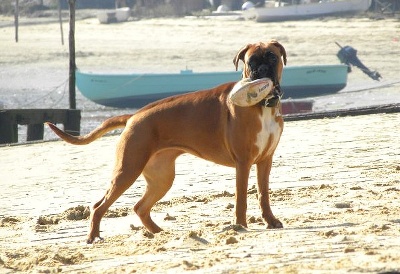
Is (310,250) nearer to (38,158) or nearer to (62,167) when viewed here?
Result: (62,167)

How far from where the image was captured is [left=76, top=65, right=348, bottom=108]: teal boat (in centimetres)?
2939

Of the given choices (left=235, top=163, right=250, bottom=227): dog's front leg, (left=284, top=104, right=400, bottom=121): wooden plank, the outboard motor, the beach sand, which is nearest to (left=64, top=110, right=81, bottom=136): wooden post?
the beach sand

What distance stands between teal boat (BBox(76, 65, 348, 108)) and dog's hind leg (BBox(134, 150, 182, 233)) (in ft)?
66.6

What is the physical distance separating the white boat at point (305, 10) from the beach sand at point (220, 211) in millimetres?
23976

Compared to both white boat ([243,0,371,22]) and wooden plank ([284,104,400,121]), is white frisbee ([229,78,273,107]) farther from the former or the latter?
white boat ([243,0,371,22])

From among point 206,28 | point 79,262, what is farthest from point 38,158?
point 206,28

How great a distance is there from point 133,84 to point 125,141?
2139cm

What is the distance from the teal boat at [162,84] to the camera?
29391 millimetres

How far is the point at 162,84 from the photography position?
29.5m

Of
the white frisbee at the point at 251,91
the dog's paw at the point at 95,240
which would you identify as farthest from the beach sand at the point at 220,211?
the white frisbee at the point at 251,91

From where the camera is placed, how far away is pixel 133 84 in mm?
29688

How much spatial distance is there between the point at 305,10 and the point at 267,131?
31764 mm

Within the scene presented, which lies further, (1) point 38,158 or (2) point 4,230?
(1) point 38,158

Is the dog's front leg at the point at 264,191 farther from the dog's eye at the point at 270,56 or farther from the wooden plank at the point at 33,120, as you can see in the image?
the wooden plank at the point at 33,120
